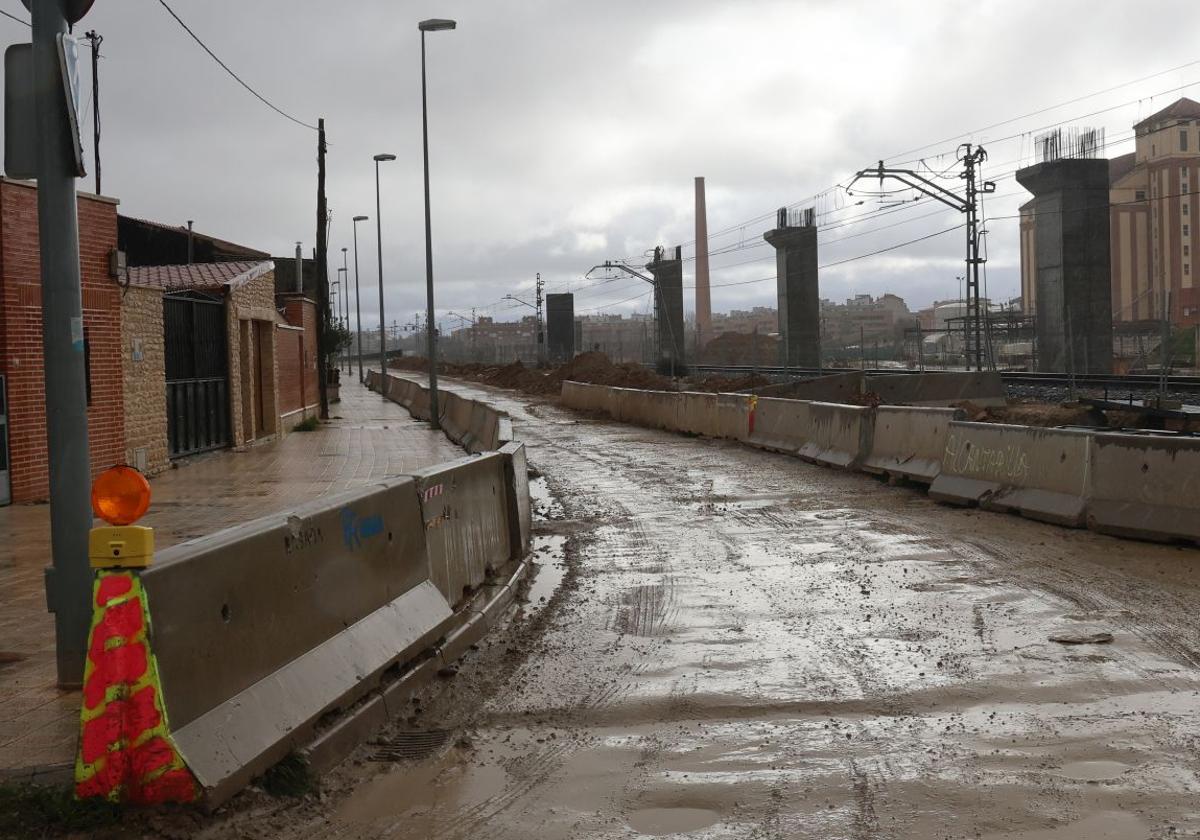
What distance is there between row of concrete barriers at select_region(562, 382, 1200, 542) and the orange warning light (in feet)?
28.6

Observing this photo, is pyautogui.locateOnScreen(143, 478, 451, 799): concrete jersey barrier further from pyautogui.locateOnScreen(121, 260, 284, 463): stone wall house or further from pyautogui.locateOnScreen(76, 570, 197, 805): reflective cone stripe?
pyautogui.locateOnScreen(121, 260, 284, 463): stone wall house

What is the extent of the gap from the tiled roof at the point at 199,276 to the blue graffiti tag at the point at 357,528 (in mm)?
17884

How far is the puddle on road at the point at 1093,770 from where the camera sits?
4.68 meters

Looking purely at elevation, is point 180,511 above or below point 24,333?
below

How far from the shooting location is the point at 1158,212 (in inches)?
3583

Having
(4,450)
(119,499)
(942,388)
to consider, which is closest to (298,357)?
(942,388)

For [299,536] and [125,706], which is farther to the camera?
[299,536]

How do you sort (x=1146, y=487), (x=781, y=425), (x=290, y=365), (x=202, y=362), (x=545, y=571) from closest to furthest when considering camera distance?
(x=545, y=571)
(x=1146, y=487)
(x=781, y=425)
(x=202, y=362)
(x=290, y=365)

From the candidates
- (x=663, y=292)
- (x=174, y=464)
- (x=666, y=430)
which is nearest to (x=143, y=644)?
(x=174, y=464)

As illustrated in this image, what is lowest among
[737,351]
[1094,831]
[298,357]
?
[1094,831]

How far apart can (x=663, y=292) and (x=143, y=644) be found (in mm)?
58150

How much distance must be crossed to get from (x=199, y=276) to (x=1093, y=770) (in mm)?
25947

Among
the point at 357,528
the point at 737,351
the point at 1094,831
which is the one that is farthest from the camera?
the point at 737,351

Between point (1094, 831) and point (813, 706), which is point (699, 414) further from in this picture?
point (1094, 831)
